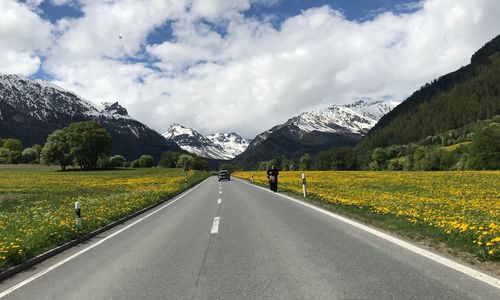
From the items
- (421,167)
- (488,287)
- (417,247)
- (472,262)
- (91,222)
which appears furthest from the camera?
(421,167)

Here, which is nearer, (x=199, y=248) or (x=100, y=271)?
Answer: (x=100, y=271)

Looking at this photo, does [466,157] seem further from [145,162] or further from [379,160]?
[145,162]

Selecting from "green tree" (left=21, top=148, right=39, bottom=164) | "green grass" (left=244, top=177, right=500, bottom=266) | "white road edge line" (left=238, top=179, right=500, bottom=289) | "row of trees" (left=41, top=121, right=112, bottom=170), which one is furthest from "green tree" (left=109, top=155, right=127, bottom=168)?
"white road edge line" (left=238, top=179, right=500, bottom=289)

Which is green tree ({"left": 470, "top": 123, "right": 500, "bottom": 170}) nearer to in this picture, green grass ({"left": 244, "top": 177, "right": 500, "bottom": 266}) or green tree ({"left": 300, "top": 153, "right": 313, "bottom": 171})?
green grass ({"left": 244, "top": 177, "right": 500, "bottom": 266})

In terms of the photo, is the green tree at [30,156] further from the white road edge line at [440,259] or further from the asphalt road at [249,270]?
the white road edge line at [440,259]

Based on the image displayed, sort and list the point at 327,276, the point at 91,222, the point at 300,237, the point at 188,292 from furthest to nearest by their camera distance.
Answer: the point at 91,222
the point at 300,237
the point at 327,276
the point at 188,292

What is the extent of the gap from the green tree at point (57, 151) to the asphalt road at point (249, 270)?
115031 millimetres

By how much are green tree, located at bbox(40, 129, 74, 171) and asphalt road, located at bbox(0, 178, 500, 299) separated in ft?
377

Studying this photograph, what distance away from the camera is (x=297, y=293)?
6.09m

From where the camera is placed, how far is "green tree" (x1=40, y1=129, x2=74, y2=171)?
116875 mm

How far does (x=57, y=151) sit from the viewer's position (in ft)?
386

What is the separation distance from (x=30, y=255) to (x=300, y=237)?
6479 mm

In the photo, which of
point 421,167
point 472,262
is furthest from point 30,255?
point 421,167

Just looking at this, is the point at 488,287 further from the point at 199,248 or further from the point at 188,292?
the point at 199,248
